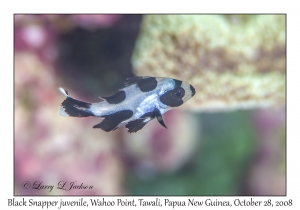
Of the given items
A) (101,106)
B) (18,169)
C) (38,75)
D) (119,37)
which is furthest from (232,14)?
(18,169)

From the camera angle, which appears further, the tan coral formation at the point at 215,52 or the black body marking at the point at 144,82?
the tan coral formation at the point at 215,52

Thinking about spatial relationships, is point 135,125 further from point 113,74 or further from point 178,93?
point 113,74

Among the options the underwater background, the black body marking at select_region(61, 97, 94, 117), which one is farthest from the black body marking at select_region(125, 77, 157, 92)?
the underwater background

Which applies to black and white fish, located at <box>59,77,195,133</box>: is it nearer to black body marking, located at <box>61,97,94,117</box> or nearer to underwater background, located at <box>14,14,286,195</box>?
black body marking, located at <box>61,97,94,117</box>

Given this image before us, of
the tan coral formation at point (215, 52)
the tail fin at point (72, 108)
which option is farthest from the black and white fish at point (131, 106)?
the tan coral formation at point (215, 52)

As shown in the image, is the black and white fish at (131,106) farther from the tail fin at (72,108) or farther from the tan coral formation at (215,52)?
the tan coral formation at (215,52)

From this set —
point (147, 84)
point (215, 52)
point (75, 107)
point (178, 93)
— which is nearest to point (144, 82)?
point (147, 84)
